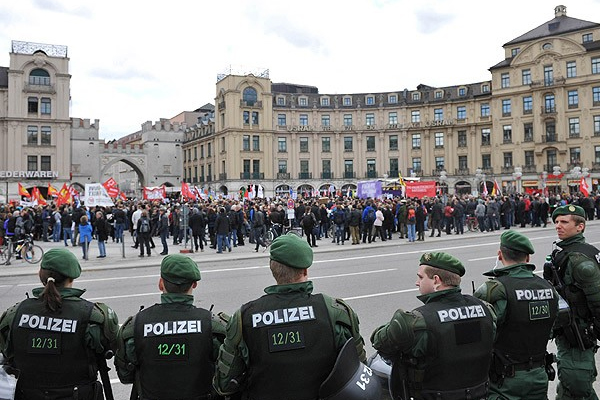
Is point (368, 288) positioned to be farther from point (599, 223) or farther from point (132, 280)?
point (599, 223)

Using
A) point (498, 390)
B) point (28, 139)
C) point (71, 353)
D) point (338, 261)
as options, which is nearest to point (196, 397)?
point (71, 353)

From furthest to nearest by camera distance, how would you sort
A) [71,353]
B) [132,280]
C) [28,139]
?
[28,139] < [132,280] < [71,353]

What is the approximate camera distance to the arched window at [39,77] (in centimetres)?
5403

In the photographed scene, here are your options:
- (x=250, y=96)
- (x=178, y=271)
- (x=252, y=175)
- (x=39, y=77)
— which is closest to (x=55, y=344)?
(x=178, y=271)

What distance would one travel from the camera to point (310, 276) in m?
13.1

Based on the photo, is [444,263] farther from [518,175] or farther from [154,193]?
[518,175]

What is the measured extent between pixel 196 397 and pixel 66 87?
5977cm

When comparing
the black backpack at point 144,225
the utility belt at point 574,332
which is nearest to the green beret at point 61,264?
the utility belt at point 574,332

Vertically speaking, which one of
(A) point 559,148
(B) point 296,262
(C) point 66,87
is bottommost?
(B) point 296,262

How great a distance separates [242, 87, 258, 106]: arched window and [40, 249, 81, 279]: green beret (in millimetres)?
62311

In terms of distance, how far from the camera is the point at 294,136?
67.2m

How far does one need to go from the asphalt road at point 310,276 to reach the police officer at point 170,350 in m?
2.46

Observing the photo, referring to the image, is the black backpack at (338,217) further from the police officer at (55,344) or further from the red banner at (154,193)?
the police officer at (55,344)

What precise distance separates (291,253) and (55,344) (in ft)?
5.93
